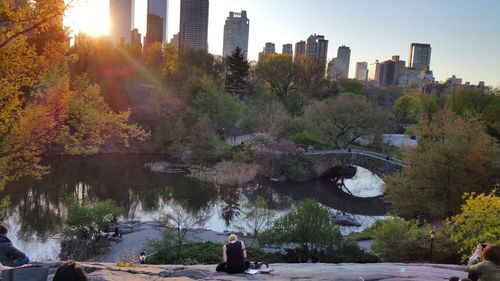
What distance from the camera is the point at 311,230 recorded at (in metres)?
19.0

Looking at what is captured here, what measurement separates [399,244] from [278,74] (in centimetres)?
5408

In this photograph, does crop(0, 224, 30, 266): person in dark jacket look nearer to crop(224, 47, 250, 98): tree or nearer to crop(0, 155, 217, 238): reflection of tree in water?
crop(0, 155, 217, 238): reflection of tree in water

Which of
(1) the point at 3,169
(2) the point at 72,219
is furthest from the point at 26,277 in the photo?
(2) the point at 72,219

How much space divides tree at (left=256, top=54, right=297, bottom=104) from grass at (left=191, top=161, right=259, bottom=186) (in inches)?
1136

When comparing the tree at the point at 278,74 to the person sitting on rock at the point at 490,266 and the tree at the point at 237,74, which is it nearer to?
the tree at the point at 237,74

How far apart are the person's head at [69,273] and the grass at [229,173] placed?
31.8 meters

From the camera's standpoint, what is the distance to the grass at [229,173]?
38500mm

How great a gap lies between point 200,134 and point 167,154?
772 centimetres

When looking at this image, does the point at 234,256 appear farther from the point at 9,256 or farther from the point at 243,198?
Answer: the point at 243,198

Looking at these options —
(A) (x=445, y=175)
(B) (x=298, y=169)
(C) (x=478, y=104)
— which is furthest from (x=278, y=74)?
(A) (x=445, y=175)

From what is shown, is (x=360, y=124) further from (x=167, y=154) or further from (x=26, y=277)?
(x=26, y=277)

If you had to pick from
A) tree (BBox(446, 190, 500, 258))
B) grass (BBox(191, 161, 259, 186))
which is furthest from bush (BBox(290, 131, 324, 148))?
tree (BBox(446, 190, 500, 258))

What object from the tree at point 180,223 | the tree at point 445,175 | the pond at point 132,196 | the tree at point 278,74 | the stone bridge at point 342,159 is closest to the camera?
the tree at point 180,223

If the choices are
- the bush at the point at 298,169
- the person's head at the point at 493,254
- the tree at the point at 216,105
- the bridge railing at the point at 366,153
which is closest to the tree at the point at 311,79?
the tree at the point at 216,105
